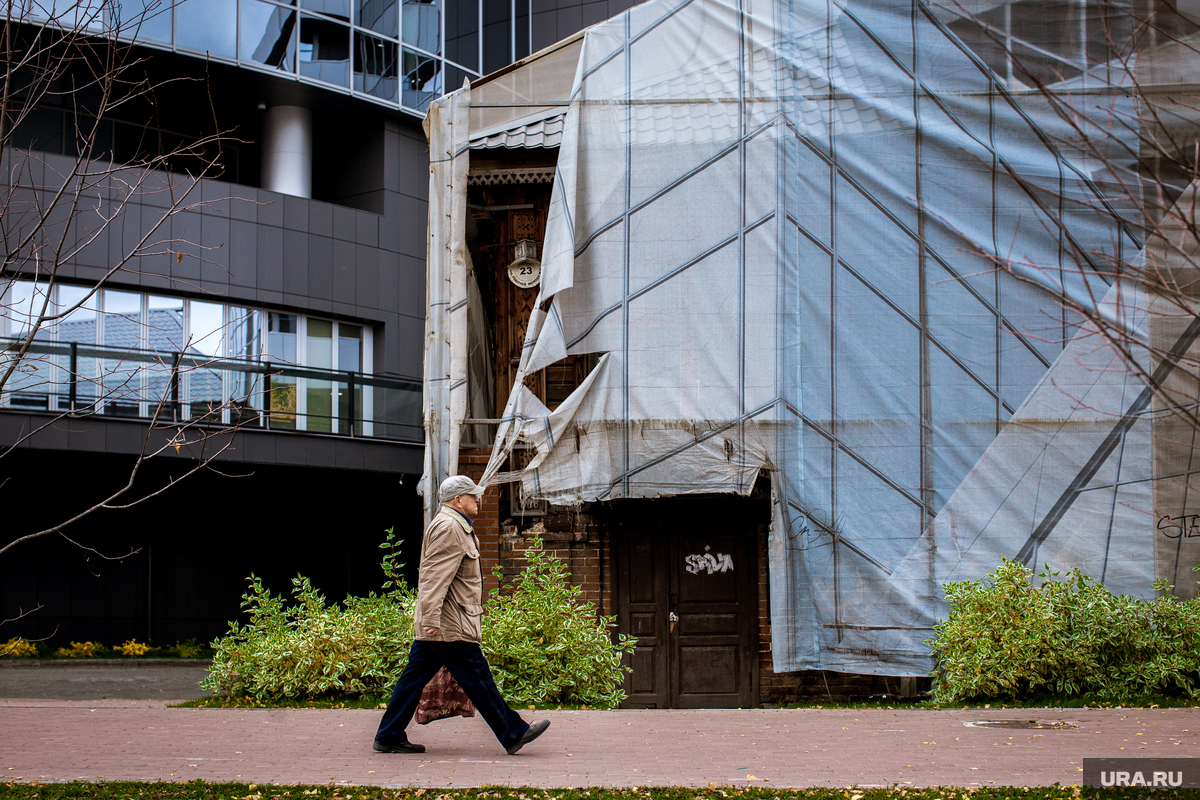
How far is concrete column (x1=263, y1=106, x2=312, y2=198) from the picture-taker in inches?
796

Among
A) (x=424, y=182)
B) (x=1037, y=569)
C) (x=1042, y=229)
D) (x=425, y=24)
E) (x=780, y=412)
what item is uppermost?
(x=425, y=24)

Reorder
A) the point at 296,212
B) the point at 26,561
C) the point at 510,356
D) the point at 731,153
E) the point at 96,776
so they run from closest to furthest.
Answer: the point at 96,776 < the point at 731,153 < the point at 510,356 < the point at 26,561 < the point at 296,212

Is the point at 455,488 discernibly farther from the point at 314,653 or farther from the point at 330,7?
the point at 330,7

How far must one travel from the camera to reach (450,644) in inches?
240

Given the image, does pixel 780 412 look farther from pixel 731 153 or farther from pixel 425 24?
pixel 425 24

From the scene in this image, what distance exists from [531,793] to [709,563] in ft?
22.7

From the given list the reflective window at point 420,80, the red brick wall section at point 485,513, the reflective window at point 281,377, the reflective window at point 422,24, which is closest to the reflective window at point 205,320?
the reflective window at point 281,377

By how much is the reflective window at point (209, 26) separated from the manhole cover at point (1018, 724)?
54.1 feet

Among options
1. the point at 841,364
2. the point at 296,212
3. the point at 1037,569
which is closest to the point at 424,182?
the point at 296,212

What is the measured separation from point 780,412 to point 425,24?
14.6m

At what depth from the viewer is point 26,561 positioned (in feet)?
59.9

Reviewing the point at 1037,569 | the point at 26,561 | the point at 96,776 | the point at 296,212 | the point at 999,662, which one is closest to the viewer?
the point at 96,776

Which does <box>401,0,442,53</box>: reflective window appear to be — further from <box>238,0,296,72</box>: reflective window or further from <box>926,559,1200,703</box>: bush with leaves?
<box>926,559,1200,703</box>: bush with leaves

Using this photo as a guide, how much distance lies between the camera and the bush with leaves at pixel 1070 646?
875cm
